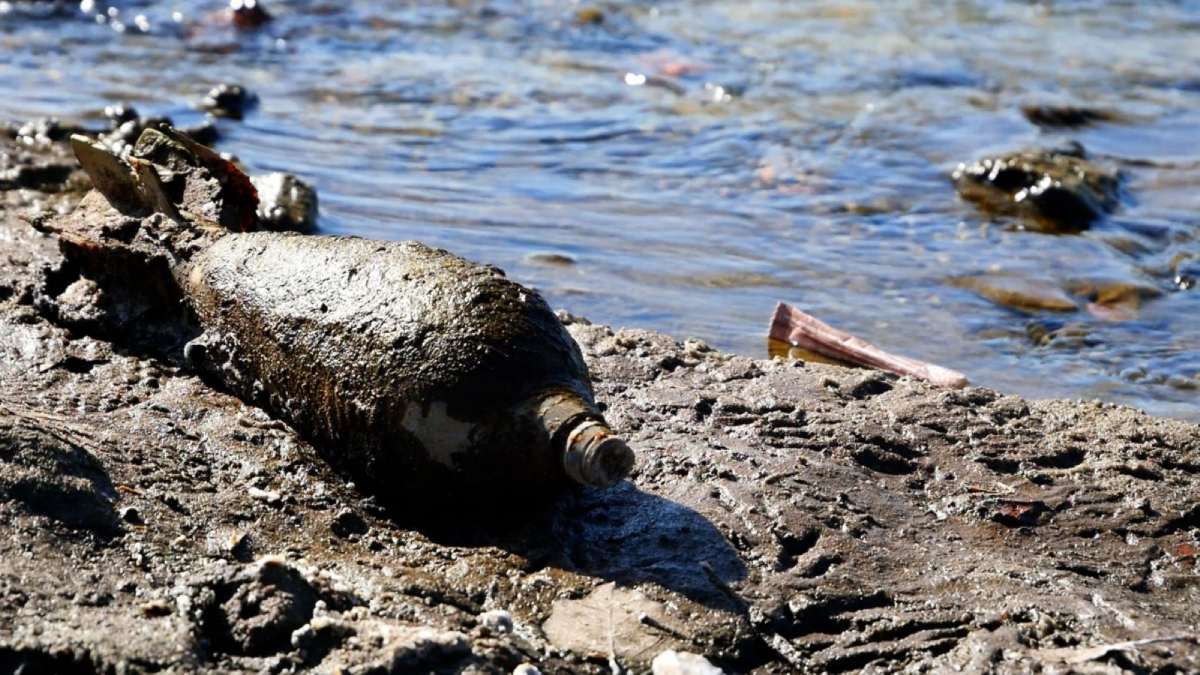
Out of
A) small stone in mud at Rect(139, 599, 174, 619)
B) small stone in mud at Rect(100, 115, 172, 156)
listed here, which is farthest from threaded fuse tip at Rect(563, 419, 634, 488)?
small stone in mud at Rect(100, 115, 172, 156)

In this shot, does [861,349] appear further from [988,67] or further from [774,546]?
[988,67]

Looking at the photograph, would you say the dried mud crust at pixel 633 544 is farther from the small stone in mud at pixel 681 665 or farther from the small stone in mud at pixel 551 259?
the small stone in mud at pixel 551 259

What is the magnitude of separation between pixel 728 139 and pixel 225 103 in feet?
10.9

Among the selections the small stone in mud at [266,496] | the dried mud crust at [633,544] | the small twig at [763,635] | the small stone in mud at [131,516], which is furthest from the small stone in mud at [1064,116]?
the small stone in mud at [131,516]

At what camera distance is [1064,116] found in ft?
31.3

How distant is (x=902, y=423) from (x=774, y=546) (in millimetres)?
893

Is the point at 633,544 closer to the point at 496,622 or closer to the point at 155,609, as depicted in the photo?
the point at 496,622

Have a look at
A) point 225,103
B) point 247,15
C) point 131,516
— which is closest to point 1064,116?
point 225,103

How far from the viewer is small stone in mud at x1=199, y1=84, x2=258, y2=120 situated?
8266 millimetres

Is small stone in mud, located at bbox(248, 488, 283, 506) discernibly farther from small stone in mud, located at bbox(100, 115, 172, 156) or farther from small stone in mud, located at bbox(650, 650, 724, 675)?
small stone in mud, located at bbox(100, 115, 172, 156)

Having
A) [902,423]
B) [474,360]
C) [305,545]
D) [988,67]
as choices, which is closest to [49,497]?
[305,545]

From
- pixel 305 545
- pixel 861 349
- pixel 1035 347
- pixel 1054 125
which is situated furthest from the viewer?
pixel 1054 125

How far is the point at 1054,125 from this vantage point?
9.41 metres

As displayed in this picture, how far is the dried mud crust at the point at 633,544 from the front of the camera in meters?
2.46
